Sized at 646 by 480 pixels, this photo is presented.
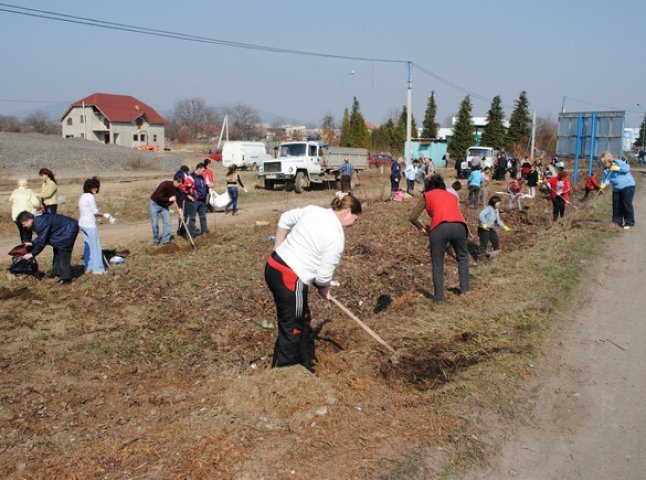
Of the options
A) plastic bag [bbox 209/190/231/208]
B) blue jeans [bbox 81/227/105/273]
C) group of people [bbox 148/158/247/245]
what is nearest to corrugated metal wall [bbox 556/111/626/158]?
plastic bag [bbox 209/190/231/208]

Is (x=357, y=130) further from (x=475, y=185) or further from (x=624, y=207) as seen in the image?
(x=624, y=207)

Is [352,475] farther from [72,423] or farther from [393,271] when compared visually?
[393,271]

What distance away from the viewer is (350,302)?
346 inches

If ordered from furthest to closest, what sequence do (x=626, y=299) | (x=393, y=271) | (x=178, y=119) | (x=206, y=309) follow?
(x=178, y=119)
(x=393, y=271)
(x=206, y=309)
(x=626, y=299)

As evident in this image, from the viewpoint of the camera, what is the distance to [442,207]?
7.48 meters

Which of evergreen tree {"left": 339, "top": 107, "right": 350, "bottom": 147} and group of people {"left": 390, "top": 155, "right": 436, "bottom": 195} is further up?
evergreen tree {"left": 339, "top": 107, "right": 350, "bottom": 147}

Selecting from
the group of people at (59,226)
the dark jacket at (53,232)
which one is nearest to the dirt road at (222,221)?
the group of people at (59,226)

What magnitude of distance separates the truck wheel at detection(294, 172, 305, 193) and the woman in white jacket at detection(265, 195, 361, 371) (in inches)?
831

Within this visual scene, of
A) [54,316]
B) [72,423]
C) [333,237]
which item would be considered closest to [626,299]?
[333,237]

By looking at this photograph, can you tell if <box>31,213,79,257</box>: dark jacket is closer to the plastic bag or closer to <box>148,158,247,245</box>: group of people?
<box>148,158,247,245</box>: group of people

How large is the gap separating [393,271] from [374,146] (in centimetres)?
6506

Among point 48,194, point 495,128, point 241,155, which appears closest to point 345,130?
point 495,128

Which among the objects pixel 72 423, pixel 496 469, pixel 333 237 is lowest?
pixel 72 423

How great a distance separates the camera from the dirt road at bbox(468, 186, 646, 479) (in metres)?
3.83
